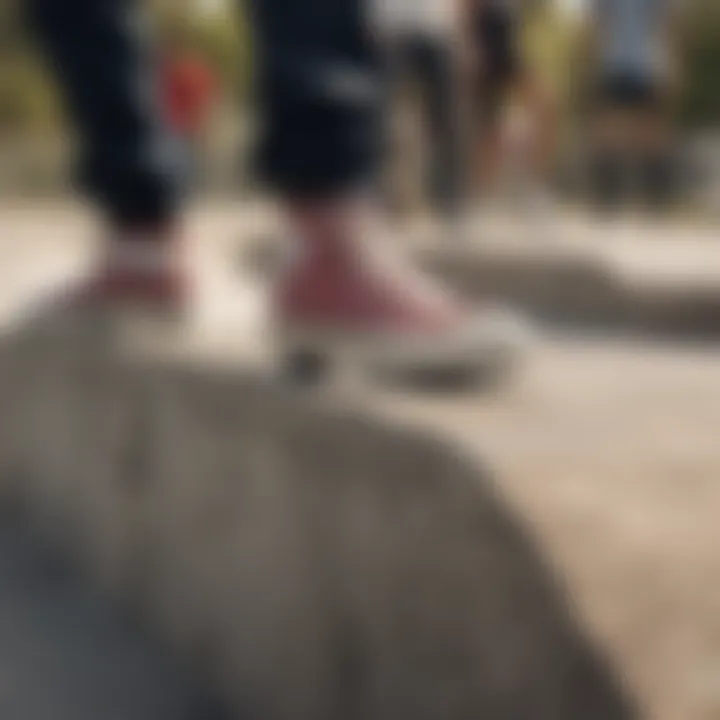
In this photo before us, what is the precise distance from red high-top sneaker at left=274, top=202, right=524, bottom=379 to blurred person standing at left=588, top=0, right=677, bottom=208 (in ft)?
12.6

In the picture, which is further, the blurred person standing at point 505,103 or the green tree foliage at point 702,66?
the green tree foliage at point 702,66

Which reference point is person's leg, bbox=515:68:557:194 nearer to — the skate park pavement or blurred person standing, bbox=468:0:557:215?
blurred person standing, bbox=468:0:557:215

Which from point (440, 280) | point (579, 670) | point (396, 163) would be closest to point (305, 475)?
point (579, 670)

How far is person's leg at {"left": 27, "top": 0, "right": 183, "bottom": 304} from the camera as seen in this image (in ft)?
5.65

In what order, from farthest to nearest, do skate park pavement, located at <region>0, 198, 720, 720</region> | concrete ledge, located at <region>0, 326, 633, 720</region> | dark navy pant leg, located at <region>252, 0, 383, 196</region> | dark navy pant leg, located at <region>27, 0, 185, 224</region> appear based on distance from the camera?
dark navy pant leg, located at <region>27, 0, 185, 224</region> < dark navy pant leg, located at <region>252, 0, 383, 196</region> < concrete ledge, located at <region>0, 326, 633, 720</region> < skate park pavement, located at <region>0, 198, 720, 720</region>

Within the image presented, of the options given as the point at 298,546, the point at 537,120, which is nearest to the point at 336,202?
the point at 298,546

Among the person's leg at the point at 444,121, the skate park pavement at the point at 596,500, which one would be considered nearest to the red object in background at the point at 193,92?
the person's leg at the point at 444,121

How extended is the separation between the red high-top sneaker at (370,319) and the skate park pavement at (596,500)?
0.12ft

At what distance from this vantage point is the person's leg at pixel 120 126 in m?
1.72

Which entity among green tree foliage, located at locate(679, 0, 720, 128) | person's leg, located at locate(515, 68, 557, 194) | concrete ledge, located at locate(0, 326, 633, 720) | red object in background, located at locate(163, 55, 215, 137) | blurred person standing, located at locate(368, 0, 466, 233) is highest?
concrete ledge, located at locate(0, 326, 633, 720)

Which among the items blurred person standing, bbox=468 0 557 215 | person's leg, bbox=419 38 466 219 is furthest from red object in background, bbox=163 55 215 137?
person's leg, bbox=419 38 466 219

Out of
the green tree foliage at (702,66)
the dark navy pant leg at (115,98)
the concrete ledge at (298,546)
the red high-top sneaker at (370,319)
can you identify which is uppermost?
the dark navy pant leg at (115,98)

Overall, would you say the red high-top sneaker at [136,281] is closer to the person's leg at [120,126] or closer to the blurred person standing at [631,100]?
the person's leg at [120,126]

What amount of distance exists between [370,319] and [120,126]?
456mm
